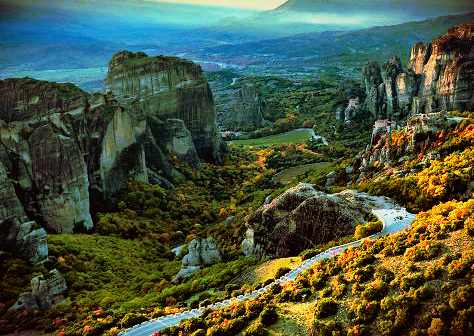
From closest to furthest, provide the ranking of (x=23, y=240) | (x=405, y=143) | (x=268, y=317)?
1. (x=268, y=317)
2. (x=23, y=240)
3. (x=405, y=143)

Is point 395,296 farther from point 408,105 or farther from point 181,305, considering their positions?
point 408,105

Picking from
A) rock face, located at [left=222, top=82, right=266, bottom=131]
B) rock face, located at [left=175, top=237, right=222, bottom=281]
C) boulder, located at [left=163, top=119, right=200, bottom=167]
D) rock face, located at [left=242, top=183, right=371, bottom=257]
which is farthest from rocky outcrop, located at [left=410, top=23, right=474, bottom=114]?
rock face, located at [left=175, top=237, right=222, bottom=281]

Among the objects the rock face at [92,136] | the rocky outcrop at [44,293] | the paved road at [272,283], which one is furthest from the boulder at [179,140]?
the paved road at [272,283]

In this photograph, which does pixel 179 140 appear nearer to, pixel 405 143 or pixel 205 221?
pixel 205 221

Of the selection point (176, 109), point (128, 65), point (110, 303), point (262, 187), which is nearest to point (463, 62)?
point (262, 187)

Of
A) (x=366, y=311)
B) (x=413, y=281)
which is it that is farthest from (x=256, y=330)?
(x=413, y=281)

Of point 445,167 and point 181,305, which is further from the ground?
point 445,167
